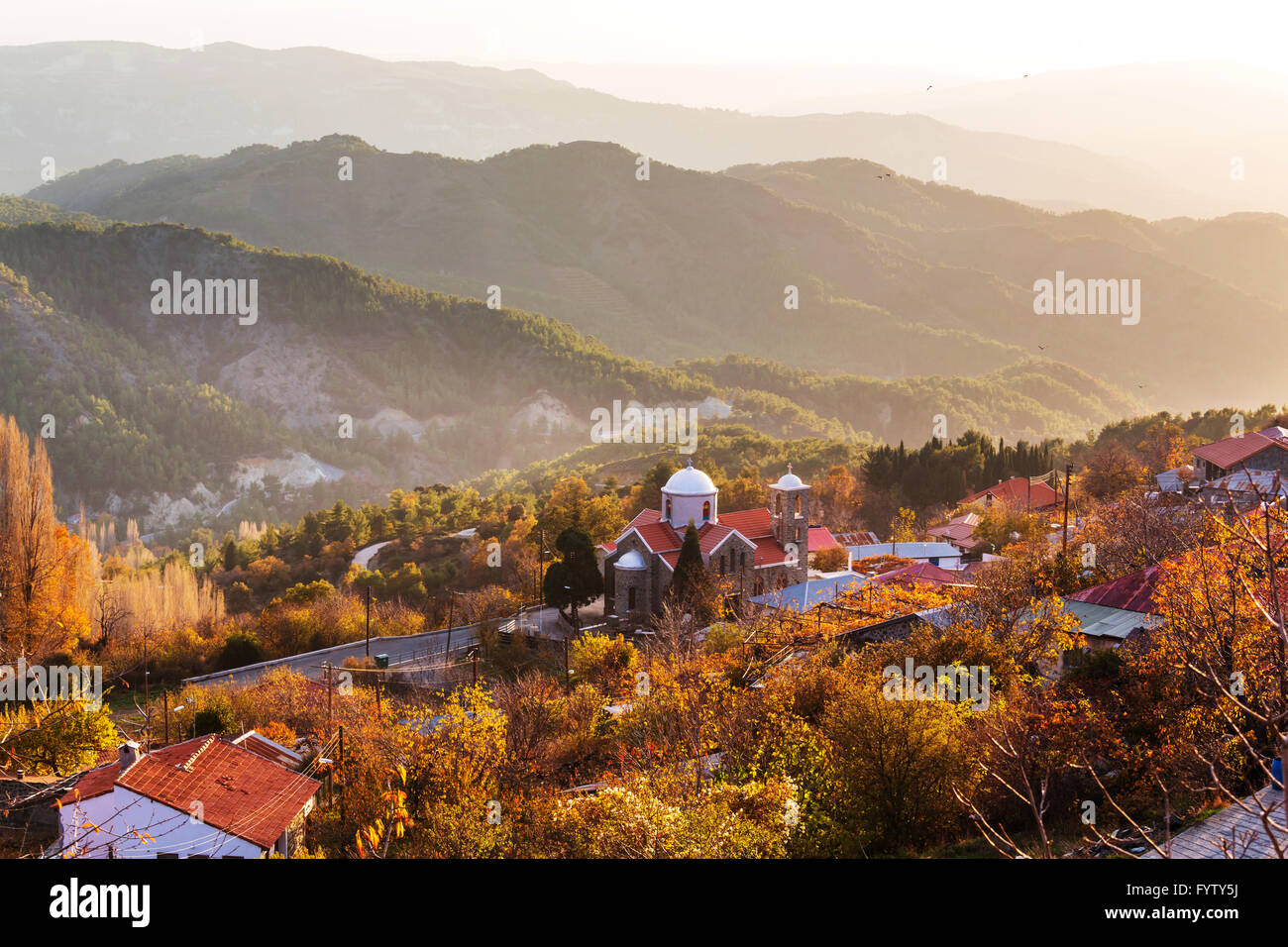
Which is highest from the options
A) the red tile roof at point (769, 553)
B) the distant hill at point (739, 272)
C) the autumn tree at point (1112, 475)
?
the distant hill at point (739, 272)

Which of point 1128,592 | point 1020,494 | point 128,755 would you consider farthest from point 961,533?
point 128,755

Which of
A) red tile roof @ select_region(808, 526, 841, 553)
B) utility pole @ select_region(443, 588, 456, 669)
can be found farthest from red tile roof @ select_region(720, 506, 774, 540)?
utility pole @ select_region(443, 588, 456, 669)

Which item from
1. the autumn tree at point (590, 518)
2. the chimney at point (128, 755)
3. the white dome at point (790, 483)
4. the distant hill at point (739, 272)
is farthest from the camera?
the distant hill at point (739, 272)

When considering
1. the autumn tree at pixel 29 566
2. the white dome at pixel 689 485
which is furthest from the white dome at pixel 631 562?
the autumn tree at pixel 29 566

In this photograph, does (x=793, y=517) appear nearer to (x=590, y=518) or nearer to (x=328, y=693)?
(x=590, y=518)

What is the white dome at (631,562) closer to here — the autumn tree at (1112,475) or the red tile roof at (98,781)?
the red tile roof at (98,781)

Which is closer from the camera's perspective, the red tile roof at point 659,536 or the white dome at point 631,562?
the white dome at point 631,562
